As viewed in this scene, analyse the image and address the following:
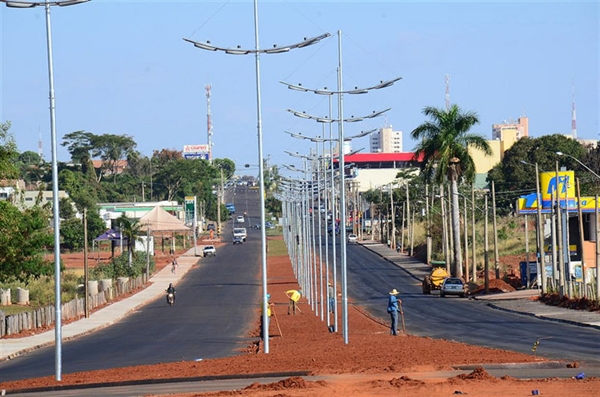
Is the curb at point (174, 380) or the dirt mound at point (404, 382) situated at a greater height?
the dirt mound at point (404, 382)

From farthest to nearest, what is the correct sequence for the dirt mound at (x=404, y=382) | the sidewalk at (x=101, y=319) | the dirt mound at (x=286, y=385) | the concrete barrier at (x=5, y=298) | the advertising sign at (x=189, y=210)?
the advertising sign at (x=189, y=210) → the concrete barrier at (x=5, y=298) → the sidewalk at (x=101, y=319) → the dirt mound at (x=286, y=385) → the dirt mound at (x=404, y=382)

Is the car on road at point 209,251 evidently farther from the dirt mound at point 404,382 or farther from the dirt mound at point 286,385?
the dirt mound at point 404,382

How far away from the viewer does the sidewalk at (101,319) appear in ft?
148

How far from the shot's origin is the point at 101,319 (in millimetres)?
60469

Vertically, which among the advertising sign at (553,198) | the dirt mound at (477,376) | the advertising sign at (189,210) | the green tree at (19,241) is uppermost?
the advertising sign at (189,210)

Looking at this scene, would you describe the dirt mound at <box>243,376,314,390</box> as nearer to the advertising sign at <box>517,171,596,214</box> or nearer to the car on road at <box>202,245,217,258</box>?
the advertising sign at <box>517,171,596,214</box>

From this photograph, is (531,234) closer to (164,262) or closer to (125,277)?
(164,262)

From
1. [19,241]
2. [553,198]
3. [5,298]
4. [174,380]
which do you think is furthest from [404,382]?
[553,198]

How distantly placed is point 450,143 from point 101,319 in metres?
36.0

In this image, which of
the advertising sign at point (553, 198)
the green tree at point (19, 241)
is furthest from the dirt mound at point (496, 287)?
the green tree at point (19, 241)

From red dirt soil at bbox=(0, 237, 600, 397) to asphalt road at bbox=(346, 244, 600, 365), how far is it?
2295 millimetres

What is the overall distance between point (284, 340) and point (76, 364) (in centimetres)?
785

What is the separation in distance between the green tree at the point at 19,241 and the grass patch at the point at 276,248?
231 ft

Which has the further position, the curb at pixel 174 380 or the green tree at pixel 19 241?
the green tree at pixel 19 241
